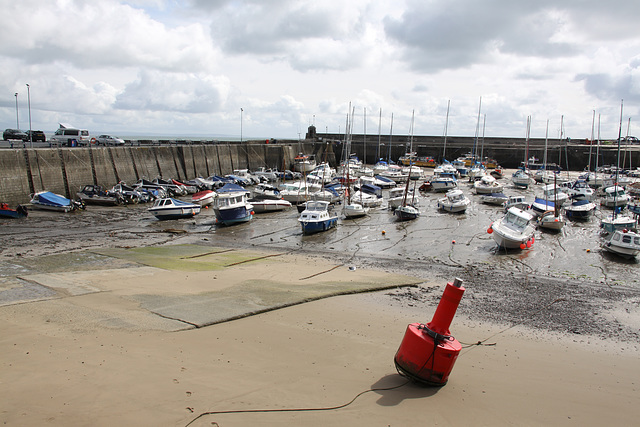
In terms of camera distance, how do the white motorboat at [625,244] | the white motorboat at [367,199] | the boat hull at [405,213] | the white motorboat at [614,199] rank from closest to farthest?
the white motorboat at [625,244]
the boat hull at [405,213]
the white motorboat at [367,199]
the white motorboat at [614,199]

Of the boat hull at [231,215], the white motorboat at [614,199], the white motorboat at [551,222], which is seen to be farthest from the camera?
the white motorboat at [614,199]

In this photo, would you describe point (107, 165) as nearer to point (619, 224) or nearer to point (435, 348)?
point (619, 224)

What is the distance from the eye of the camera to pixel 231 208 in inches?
1247

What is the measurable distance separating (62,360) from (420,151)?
3255 inches

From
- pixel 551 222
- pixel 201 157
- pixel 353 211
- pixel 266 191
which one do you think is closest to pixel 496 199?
pixel 551 222

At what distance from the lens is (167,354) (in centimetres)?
795

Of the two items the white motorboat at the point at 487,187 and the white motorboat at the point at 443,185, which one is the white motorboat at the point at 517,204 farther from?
the white motorboat at the point at 443,185

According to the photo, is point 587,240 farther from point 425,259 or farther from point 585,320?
point 585,320

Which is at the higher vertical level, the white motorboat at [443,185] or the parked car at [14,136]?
the parked car at [14,136]

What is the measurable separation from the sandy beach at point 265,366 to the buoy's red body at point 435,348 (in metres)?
0.33

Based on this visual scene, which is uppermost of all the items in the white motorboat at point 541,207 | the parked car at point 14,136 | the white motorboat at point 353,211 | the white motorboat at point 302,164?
the parked car at point 14,136

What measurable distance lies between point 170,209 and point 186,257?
47.8ft

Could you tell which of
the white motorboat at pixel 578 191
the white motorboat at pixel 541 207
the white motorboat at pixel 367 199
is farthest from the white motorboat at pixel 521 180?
the white motorboat at pixel 367 199

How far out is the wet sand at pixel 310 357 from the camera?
6.42 metres
